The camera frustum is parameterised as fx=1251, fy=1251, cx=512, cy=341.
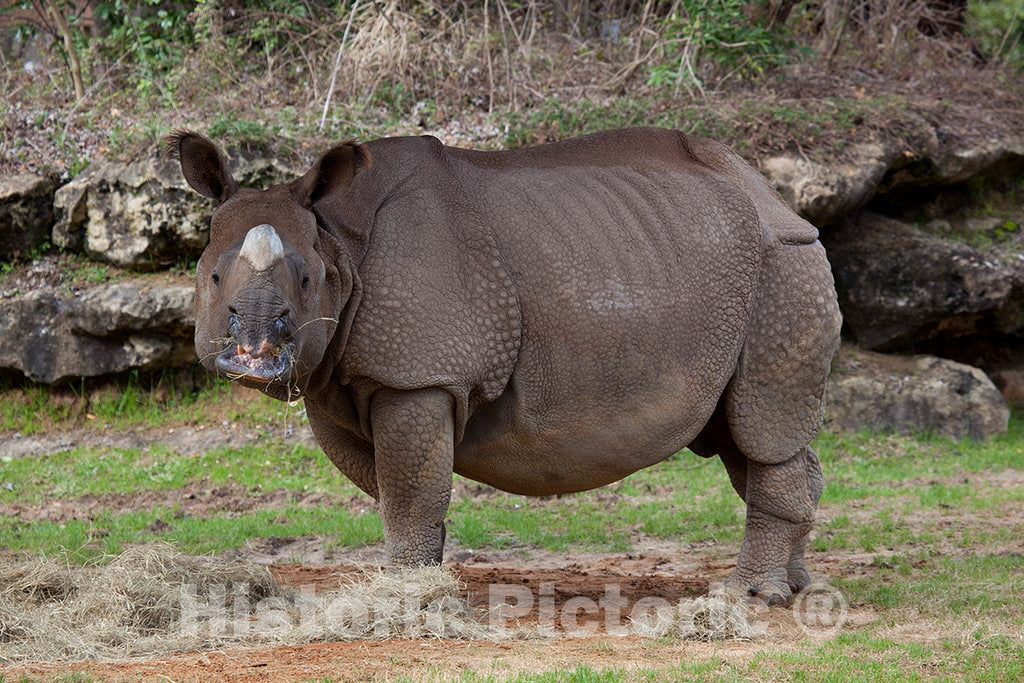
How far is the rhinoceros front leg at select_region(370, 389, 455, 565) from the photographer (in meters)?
6.05

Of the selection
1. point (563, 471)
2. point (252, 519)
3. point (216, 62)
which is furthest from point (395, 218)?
point (216, 62)

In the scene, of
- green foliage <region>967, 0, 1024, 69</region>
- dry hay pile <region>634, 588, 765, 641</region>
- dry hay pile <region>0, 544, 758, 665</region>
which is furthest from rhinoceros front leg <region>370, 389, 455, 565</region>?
green foliage <region>967, 0, 1024, 69</region>

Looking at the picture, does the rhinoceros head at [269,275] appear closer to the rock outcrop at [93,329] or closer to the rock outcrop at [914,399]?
the rock outcrop at [93,329]

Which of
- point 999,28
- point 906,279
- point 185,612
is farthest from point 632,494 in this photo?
point 999,28

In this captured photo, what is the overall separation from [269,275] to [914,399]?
29.6ft

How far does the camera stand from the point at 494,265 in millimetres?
6332

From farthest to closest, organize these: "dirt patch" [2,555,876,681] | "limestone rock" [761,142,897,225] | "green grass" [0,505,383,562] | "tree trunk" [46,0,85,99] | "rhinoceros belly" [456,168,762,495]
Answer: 1. "tree trunk" [46,0,85,99]
2. "limestone rock" [761,142,897,225]
3. "green grass" [0,505,383,562]
4. "rhinoceros belly" [456,168,762,495]
5. "dirt patch" [2,555,876,681]

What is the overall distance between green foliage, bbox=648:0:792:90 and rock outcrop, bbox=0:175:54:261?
6.58 meters

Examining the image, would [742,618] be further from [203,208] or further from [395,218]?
[203,208]

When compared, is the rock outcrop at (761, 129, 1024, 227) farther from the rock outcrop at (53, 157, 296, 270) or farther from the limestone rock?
the rock outcrop at (53, 157, 296, 270)

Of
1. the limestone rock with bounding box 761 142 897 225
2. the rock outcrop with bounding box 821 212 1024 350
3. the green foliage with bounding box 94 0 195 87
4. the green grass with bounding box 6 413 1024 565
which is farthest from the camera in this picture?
the green foliage with bounding box 94 0 195 87

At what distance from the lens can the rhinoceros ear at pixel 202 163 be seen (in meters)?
6.04

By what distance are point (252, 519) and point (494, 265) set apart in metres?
4.58

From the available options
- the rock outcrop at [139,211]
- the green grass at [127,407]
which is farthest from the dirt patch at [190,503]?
the rock outcrop at [139,211]
